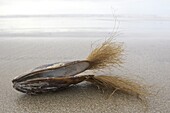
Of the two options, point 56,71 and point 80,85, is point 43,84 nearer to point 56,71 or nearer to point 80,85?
point 56,71

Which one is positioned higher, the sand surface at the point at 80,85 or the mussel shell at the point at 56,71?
the mussel shell at the point at 56,71

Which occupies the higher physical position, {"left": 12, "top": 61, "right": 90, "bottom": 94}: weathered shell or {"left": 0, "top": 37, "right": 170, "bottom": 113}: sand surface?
{"left": 12, "top": 61, "right": 90, "bottom": 94}: weathered shell

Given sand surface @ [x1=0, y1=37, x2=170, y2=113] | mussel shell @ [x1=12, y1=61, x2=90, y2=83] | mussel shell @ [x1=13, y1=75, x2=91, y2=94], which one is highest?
mussel shell @ [x1=12, y1=61, x2=90, y2=83]

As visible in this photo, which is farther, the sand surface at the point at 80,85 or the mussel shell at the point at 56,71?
the mussel shell at the point at 56,71

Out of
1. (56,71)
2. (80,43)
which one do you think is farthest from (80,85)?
(80,43)

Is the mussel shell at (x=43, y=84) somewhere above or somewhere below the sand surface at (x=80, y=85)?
above

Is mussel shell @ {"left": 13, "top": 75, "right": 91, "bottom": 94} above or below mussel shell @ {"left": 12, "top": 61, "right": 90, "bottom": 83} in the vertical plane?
below

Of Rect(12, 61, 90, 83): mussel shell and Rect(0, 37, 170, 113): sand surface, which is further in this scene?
Rect(12, 61, 90, 83): mussel shell

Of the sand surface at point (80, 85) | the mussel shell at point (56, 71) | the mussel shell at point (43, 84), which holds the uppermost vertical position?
the mussel shell at point (56, 71)
